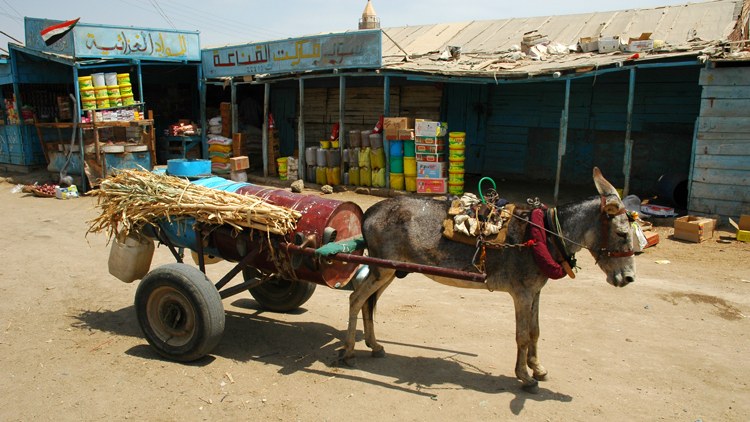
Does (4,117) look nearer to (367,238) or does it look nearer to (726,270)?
(367,238)

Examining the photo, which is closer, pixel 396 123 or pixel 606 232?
pixel 606 232

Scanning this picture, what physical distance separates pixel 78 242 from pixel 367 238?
22.3 feet

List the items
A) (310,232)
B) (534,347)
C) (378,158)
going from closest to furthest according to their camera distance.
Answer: (534,347), (310,232), (378,158)

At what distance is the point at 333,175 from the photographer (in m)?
14.5

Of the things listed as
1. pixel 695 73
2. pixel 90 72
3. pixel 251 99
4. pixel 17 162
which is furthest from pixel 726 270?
pixel 17 162

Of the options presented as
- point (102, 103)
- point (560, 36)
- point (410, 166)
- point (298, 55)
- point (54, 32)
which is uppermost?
point (560, 36)

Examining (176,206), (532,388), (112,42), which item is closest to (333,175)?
(112,42)

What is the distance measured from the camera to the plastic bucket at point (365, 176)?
13.9 m

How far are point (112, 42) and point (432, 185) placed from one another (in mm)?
9546

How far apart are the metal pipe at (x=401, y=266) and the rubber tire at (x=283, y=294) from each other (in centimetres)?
145

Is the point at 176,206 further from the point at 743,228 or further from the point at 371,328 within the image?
the point at 743,228

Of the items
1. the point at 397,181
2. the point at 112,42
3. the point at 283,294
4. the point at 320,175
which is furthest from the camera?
the point at 320,175

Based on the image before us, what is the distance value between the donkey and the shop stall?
9704mm

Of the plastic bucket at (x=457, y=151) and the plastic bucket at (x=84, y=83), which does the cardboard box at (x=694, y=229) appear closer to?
the plastic bucket at (x=457, y=151)
